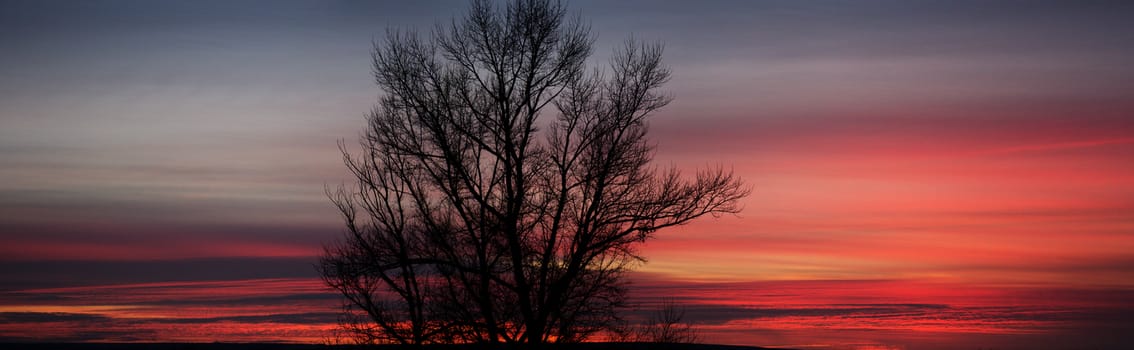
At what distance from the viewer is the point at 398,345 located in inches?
734

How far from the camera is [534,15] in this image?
1852 centimetres

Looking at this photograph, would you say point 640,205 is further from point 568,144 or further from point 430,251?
point 430,251

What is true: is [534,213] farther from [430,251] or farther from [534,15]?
[534,15]

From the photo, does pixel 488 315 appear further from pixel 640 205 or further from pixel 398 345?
pixel 640 205

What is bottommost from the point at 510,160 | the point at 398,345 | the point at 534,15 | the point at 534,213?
the point at 398,345

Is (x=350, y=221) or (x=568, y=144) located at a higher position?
(x=568, y=144)

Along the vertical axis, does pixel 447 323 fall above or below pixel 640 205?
below

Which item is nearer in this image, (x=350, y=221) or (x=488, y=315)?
(x=488, y=315)

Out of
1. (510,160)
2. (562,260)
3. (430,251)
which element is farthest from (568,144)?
(430,251)

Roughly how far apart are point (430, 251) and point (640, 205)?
459 cm

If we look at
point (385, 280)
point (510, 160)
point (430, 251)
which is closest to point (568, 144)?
point (510, 160)

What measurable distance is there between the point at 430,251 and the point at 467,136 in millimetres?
2576

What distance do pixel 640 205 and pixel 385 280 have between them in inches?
226

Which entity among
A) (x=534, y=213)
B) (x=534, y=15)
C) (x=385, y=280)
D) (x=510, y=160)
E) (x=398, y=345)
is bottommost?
(x=398, y=345)
